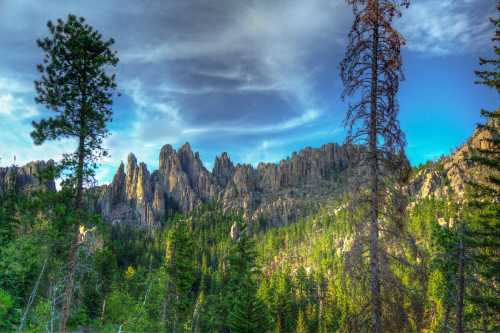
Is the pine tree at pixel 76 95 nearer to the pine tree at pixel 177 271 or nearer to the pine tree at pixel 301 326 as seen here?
the pine tree at pixel 177 271

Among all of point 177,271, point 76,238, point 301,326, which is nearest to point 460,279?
point 76,238

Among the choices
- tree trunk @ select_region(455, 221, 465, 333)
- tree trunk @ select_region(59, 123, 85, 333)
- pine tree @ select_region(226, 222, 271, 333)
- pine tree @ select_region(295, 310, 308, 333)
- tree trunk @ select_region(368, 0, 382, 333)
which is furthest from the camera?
pine tree @ select_region(295, 310, 308, 333)

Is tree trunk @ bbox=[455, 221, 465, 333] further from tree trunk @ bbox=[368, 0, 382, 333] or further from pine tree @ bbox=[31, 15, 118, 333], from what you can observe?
pine tree @ bbox=[31, 15, 118, 333]

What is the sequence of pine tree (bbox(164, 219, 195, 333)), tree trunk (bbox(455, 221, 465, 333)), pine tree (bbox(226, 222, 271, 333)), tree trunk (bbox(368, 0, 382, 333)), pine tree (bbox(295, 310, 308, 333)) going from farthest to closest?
pine tree (bbox(295, 310, 308, 333)) < pine tree (bbox(164, 219, 195, 333)) < pine tree (bbox(226, 222, 271, 333)) < tree trunk (bbox(455, 221, 465, 333)) < tree trunk (bbox(368, 0, 382, 333))

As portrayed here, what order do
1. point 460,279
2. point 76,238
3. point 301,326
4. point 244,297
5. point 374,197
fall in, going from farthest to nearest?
point 301,326, point 244,297, point 76,238, point 460,279, point 374,197

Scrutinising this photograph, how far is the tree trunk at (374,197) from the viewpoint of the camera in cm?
1033

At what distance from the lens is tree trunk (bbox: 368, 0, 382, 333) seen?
1033 cm

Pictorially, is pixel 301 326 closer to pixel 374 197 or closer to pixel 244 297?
pixel 244 297

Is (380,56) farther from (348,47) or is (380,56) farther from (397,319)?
(397,319)

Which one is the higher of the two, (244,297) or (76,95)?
(76,95)

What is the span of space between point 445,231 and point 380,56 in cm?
2605

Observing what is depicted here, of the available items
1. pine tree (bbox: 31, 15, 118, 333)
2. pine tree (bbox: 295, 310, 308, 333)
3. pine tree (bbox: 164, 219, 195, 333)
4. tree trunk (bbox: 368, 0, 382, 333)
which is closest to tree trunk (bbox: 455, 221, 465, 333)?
tree trunk (bbox: 368, 0, 382, 333)

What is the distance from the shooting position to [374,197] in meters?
11.1

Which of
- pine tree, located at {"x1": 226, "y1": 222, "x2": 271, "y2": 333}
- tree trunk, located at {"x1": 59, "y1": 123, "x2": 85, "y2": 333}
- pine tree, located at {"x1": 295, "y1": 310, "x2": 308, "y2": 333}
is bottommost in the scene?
pine tree, located at {"x1": 295, "y1": 310, "x2": 308, "y2": 333}
